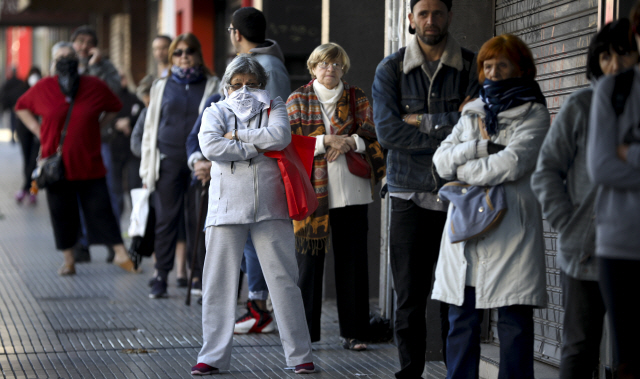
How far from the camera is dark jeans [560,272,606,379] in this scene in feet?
12.0

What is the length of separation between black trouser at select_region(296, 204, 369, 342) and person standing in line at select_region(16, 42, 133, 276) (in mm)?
3584

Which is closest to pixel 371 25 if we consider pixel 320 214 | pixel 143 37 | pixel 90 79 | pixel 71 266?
pixel 320 214

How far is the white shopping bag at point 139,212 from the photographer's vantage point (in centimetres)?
774

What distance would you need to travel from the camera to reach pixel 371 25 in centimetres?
735

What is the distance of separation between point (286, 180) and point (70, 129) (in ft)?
14.2

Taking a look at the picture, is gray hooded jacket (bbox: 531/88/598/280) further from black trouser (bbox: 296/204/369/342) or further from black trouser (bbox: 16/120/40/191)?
black trouser (bbox: 16/120/40/191)

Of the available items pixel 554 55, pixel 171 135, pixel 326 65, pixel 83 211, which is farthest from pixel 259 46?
pixel 83 211

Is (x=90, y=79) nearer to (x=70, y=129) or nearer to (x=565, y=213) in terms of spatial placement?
(x=70, y=129)

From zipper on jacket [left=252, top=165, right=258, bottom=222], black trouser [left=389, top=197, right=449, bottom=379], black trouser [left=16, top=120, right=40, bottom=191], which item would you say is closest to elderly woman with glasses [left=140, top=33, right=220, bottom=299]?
zipper on jacket [left=252, top=165, right=258, bottom=222]

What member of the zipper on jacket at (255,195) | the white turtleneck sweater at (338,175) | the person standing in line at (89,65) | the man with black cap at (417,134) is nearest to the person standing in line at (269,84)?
the white turtleneck sweater at (338,175)

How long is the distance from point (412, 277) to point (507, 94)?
1196 millimetres

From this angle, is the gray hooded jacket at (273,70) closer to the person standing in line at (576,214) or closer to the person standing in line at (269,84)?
the person standing in line at (269,84)

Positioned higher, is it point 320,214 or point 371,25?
point 371,25

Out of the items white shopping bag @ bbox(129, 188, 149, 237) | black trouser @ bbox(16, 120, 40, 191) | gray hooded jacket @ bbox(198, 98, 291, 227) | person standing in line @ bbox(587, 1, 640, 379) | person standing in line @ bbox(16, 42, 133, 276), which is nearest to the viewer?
person standing in line @ bbox(587, 1, 640, 379)
